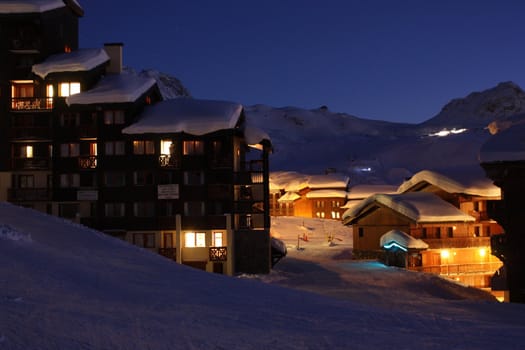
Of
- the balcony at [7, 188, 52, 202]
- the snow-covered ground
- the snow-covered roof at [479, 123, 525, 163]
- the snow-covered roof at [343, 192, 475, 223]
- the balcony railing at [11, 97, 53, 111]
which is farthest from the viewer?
the snow-covered roof at [343, 192, 475, 223]

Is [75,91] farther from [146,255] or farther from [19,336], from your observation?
[19,336]

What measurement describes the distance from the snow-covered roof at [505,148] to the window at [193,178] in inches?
834

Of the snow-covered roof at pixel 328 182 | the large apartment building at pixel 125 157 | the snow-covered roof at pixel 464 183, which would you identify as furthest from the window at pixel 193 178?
the snow-covered roof at pixel 328 182

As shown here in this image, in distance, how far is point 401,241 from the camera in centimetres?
5219

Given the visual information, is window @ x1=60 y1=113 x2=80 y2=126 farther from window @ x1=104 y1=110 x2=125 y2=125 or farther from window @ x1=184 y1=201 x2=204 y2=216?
window @ x1=184 y1=201 x2=204 y2=216

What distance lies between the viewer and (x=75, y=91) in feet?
164

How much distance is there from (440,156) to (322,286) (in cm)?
16838

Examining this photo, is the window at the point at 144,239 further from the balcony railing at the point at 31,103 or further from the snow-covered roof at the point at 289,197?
the snow-covered roof at the point at 289,197

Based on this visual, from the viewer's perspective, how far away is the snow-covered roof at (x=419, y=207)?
5542cm

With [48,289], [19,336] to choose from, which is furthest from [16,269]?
[19,336]

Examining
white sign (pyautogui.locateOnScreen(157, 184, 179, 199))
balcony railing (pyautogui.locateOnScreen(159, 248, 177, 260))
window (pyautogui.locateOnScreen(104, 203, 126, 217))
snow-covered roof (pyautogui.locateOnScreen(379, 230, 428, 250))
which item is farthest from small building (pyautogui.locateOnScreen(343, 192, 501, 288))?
window (pyautogui.locateOnScreen(104, 203, 126, 217))

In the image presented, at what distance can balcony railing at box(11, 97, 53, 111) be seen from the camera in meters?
49.9

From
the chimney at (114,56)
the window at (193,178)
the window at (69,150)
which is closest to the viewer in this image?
the window at (193,178)

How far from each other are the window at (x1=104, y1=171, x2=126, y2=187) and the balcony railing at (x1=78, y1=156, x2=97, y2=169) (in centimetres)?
139
